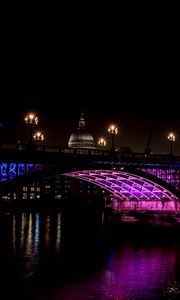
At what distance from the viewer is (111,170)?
72.6 m

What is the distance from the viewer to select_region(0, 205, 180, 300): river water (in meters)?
32.6

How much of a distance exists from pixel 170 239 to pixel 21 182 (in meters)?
16.9

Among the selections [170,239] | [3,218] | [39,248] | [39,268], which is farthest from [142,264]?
[3,218]

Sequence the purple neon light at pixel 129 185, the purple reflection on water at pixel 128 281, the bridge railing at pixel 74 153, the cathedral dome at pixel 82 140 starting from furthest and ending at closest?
the cathedral dome at pixel 82 140
the purple neon light at pixel 129 185
the bridge railing at pixel 74 153
the purple reflection on water at pixel 128 281

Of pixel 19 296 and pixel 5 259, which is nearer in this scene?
pixel 19 296

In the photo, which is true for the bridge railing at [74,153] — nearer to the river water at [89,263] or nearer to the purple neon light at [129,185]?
the purple neon light at [129,185]

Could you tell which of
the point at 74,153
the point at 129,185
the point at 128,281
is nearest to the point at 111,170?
the point at 74,153

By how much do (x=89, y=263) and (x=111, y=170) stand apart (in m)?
29.5

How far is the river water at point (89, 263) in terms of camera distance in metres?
32.6

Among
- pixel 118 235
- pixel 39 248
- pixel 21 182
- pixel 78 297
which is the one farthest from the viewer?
pixel 118 235

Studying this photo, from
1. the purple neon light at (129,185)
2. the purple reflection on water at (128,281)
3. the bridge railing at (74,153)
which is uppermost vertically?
the bridge railing at (74,153)

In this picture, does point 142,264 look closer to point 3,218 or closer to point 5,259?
point 5,259

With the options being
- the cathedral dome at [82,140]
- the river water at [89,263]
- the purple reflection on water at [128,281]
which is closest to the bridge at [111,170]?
the river water at [89,263]

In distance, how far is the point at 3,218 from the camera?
7825 centimetres
